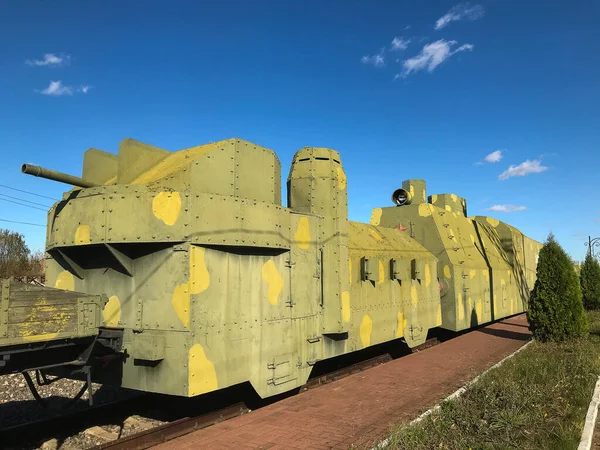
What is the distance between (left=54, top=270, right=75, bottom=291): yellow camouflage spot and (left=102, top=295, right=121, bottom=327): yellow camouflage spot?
2.99 ft

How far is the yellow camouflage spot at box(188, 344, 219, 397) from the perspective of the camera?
5441mm

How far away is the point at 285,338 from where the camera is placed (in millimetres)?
6934

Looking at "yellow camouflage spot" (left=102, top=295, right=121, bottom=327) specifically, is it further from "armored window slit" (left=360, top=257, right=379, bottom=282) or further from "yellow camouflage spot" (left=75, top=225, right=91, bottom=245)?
"armored window slit" (left=360, top=257, right=379, bottom=282)

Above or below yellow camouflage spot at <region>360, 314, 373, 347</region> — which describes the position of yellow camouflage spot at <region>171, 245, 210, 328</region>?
above

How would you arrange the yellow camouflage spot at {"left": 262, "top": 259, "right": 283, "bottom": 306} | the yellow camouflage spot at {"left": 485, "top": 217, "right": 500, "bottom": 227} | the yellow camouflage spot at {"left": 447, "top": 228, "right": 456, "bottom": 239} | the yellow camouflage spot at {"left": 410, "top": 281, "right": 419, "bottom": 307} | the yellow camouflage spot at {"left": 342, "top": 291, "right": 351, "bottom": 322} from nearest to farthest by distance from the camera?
1. the yellow camouflage spot at {"left": 262, "top": 259, "right": 283, "bottom": 306}
2. the yellow camouflage spot at {"left": 342, "top": 291, "right": 351, "bottom": 322}
3. the yellow camouflage spot at {"left": 410, "top": 281, "right": 419, "bottom": 307}
4. the yellow camouflage spot at {"left": 447, "top": 228, "right": 456, "bottom": 239}
5. the yellow camouflage spot at {"left": 485, "top": 217, "right": 500, "bottom": 227}

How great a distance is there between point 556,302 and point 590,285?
13717 millimetres

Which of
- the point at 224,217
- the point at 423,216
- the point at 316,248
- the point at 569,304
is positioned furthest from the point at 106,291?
the point at 569,304

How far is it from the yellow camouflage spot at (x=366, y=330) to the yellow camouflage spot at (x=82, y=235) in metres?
5.29

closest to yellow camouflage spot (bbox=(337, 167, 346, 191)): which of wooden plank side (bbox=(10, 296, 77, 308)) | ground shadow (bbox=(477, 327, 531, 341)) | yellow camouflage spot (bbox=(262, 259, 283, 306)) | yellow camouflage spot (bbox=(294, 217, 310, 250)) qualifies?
yellow camouflage spot (bbox=(294, 217, 310, 250))

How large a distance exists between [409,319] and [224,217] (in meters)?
6.48

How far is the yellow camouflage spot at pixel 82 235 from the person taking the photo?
19.5 ft

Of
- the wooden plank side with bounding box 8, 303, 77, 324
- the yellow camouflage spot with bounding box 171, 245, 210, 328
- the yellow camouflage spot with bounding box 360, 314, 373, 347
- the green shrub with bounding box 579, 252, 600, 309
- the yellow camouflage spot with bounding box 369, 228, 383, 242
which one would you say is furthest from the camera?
the green shrub with bounding box 579, 252, 600, 309

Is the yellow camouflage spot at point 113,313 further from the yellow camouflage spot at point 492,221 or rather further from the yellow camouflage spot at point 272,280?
the yellow camouflage spot at point 492,221

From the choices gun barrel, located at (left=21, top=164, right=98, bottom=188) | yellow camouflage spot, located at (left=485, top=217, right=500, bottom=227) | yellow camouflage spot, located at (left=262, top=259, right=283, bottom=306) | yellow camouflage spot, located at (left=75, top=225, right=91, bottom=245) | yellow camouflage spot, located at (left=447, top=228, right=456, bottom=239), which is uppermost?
yellow camouflage spot, located at (left=485, top=217, right=500, bottom=227)
